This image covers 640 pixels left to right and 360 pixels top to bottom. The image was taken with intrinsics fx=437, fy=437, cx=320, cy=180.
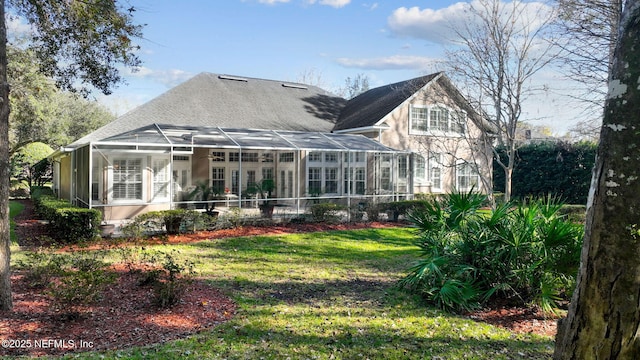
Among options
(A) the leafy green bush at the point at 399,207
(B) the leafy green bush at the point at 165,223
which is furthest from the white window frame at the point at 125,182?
(A) the leafy green bush at the point at 399,207

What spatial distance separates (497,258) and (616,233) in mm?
4398

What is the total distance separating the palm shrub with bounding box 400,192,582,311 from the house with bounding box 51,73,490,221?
901 centimetres

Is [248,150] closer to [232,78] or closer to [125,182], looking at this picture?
[125,182]

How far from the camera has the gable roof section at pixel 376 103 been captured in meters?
23.2

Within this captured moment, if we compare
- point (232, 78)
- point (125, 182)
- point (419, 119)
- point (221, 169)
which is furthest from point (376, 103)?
point (125, 182)

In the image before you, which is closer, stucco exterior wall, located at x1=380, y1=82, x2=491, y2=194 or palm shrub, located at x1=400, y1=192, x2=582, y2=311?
palm shrub, located at x1=400, y1=192, x2=582, y2=311

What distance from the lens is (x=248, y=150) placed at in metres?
22.0

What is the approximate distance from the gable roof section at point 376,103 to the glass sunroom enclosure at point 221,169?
7.57 ft

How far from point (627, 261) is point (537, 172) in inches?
992

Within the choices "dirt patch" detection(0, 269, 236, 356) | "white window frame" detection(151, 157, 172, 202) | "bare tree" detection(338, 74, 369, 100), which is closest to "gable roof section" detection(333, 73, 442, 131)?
"white window frame" detection(151, 157, 172, 202)

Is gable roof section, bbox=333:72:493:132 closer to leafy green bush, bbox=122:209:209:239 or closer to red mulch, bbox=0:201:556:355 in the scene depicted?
leafy green bush, bbox=122:209:209:239

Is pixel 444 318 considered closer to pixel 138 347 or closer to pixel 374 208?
pixel 138 347

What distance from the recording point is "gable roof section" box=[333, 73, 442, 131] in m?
23.2

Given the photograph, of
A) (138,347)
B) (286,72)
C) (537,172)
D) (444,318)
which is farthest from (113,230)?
(286,72)
